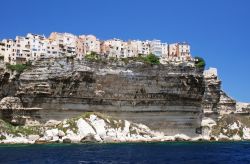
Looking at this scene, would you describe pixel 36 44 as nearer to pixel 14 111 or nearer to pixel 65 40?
pixel 65 40

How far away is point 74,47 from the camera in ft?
339

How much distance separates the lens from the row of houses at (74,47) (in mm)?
87250

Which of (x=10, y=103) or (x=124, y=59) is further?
(x=124, y=59)

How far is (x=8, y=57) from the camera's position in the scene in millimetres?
84500

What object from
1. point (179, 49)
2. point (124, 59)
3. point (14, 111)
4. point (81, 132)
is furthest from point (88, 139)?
point (179, 49)

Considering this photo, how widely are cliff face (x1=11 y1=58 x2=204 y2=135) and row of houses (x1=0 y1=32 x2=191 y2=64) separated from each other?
3479mm

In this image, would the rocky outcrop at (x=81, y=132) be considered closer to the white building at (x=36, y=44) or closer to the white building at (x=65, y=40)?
the white building at (x=36, y=44)

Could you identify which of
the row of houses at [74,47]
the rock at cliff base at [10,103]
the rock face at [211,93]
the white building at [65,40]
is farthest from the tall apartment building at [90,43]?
the rock at cliff base at [10,103]

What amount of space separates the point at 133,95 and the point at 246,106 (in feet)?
128

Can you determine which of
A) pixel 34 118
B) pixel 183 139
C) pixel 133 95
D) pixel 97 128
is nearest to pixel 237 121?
pixel 183 139

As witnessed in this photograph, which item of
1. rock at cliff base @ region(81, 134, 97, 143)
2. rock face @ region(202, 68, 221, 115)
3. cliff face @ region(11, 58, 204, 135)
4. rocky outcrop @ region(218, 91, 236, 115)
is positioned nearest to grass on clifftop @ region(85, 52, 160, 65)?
cliff face @ region(11, 58, 204, 135)

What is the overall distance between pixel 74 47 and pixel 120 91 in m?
30.3

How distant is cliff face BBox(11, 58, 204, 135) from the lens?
70375mm

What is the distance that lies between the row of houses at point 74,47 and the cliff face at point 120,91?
137 inches
